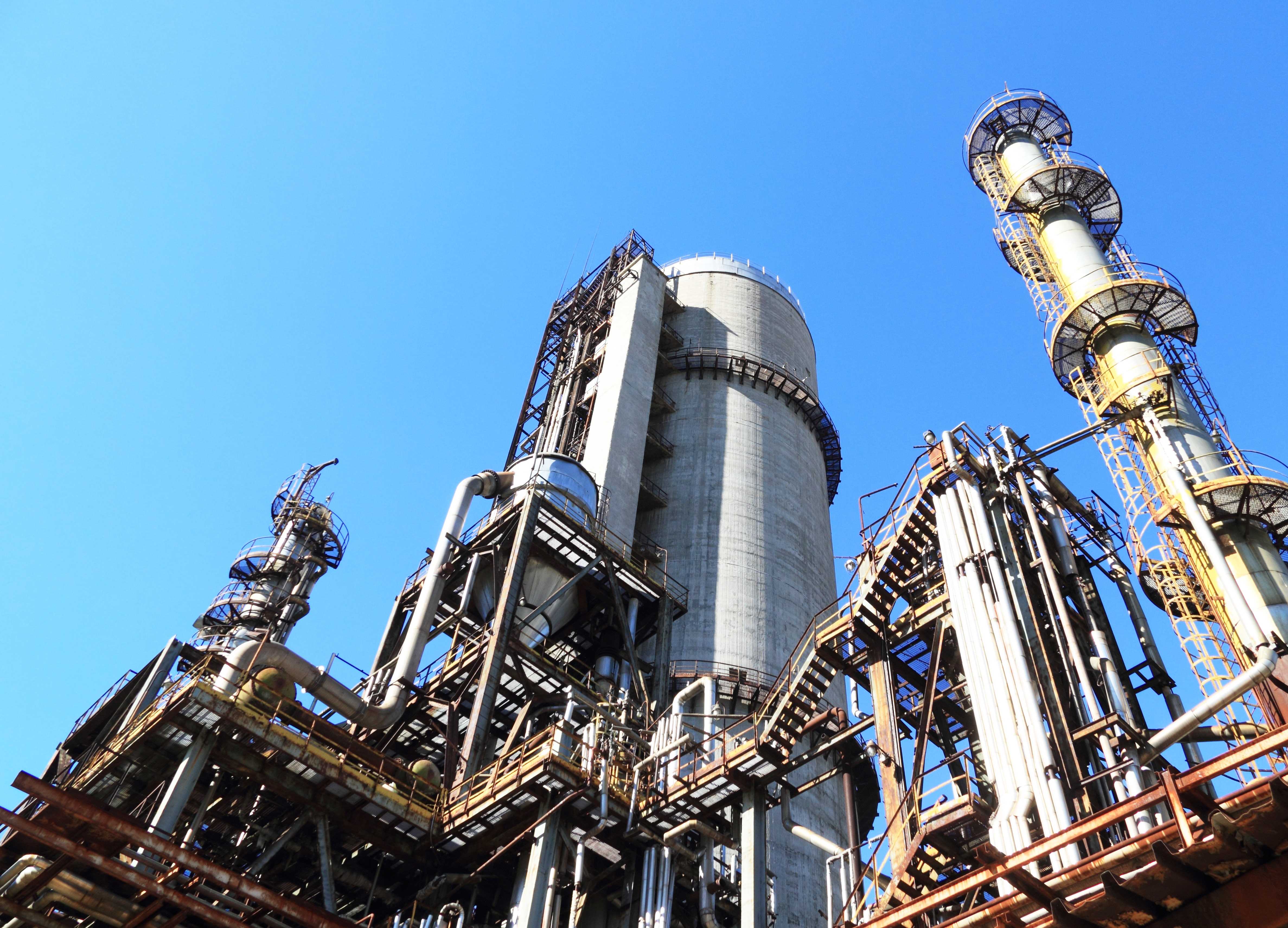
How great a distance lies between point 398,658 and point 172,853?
37.5ft

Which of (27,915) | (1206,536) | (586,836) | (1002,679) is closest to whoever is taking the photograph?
(27,915)

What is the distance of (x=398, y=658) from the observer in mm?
27062

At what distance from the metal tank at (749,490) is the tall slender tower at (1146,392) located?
37.6 feet

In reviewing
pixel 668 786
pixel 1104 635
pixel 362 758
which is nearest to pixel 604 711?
pixel 668 786

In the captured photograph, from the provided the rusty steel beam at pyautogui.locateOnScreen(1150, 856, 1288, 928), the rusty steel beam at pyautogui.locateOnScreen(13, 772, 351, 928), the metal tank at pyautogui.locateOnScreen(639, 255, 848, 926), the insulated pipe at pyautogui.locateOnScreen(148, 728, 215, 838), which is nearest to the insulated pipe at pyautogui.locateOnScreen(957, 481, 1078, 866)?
the rusty steel beam at pyautogui.locateOnScreen(1150, 856, 1288, 928)

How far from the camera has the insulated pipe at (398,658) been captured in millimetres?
22844

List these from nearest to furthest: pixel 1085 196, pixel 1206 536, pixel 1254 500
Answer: pixel 1206 536 < pixel 1254 500 < pixel 1085 196

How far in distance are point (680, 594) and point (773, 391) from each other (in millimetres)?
13080

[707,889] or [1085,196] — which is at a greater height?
[1085,196]

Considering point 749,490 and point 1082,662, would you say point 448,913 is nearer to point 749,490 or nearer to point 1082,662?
point 1082,662

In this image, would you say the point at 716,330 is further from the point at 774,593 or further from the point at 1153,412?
the point at 1153,412

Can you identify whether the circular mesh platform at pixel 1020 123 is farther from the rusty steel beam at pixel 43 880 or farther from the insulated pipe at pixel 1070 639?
the rusty steel beam at pixel 43 880

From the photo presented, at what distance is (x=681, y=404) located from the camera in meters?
44.3

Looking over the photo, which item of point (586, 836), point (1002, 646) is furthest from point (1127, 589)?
point (586, 836)
